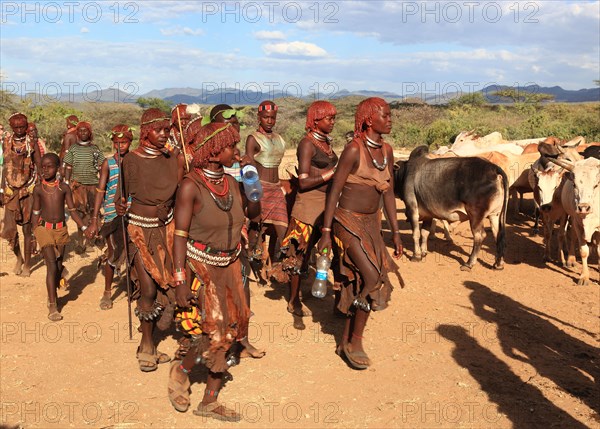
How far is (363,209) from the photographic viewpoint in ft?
18.2

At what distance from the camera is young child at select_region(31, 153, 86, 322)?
7086mm

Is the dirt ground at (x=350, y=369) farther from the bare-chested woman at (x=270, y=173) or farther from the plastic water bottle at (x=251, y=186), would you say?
the plastic water bottle at (x=251, y=186)

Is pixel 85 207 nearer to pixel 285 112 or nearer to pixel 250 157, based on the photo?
pixel 250 157

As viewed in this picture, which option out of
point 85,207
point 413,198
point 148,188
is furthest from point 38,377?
point 413,198

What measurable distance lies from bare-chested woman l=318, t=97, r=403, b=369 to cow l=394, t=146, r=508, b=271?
3977 millimetres

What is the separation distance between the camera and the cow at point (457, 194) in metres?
9.19

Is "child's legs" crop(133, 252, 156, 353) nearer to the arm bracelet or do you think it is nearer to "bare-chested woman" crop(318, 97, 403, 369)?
the arm bracelet

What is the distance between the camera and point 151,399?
524 centimetres

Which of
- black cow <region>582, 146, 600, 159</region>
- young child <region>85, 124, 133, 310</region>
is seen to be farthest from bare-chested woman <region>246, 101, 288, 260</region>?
black cow <region>582, 146, 600, 159</region>

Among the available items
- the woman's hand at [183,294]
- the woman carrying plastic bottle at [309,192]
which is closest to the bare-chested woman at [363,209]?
the woman carrying plastic bottle at [309,192]

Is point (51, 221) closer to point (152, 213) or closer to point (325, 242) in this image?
point (152, 213)

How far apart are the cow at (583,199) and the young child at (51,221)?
246 inches

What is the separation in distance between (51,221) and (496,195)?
5.99 metres

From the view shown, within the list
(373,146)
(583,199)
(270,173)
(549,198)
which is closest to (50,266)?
(270,173)
